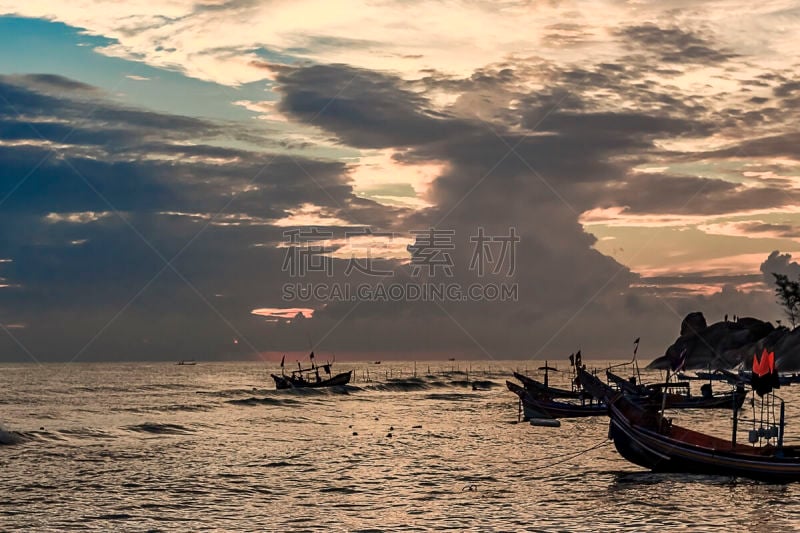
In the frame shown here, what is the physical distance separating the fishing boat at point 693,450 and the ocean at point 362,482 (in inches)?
28.1

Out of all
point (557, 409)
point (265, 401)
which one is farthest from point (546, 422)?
point (265, 401)

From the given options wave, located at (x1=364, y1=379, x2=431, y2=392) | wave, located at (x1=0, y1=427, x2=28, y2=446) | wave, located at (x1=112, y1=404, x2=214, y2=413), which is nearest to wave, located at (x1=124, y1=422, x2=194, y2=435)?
wave, located at (x1=0, y1=427, x2=28, y2=446)

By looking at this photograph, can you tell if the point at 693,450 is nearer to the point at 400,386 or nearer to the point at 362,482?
the point at 362,482

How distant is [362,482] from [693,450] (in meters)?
15.1

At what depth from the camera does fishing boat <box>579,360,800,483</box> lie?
31953mm

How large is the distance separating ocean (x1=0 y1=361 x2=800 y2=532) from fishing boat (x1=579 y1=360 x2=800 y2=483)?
2.34 ft

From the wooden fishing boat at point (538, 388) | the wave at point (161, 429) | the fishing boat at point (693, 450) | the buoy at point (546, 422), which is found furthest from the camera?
the wooden fishing boat at point (538, 388)

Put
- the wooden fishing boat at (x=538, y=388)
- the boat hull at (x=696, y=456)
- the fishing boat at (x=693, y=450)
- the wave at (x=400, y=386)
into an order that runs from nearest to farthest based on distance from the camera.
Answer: the boat hull at (x=696, y=456)
the fishing boat at (x=693, y=450)
the wooden fishing boat at (x=538, y=388)
the wave at (x=400, y=386)

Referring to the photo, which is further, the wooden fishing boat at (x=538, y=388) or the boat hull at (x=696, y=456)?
the wooden fishing boat at (x=538, y=388)

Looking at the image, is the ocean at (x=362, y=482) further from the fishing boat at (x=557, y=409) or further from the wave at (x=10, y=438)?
the fishing boat at (x=557, y=409)

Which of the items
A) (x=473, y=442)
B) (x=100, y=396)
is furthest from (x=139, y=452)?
(x=100, y=396)

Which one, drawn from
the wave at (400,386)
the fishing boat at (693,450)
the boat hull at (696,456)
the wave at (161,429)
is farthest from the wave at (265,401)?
the boat hull at (696,456)

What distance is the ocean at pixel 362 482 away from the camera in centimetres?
2783

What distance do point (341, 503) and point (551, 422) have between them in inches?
1386
